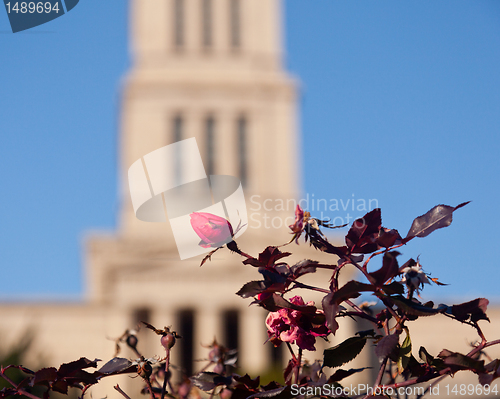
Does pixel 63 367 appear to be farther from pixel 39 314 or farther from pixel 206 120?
pixel 206 120

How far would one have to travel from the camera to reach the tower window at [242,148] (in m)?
43.6

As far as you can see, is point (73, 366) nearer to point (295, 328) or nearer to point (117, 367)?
point (117, 367)

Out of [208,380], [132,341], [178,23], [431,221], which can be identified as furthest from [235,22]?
[431,221]

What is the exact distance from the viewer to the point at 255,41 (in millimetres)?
45844

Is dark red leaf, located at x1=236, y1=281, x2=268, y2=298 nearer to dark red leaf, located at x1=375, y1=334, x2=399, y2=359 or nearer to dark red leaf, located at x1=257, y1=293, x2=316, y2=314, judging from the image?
dark red leaf, located at x1=257, y1=293, x2=316, y2=314

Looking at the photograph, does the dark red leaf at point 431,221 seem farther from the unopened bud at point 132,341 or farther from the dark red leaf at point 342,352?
the unopened bud at point 132,341

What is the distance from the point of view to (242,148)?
44.5m

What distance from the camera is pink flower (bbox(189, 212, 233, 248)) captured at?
62.8 inches

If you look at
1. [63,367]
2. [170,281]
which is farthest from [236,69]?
[63,367]

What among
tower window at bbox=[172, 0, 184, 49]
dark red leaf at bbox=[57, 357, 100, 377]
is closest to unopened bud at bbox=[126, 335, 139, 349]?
dark red leaf at bbox=[57, 357, 100, 377]

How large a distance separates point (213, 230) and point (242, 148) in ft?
141

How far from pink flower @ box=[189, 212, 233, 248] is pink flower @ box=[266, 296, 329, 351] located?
0.25 metres

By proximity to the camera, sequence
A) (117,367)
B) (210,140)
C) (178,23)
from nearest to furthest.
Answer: (117,367) < (210,140) < (178,23)

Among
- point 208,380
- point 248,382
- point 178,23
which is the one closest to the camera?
point 248,382
